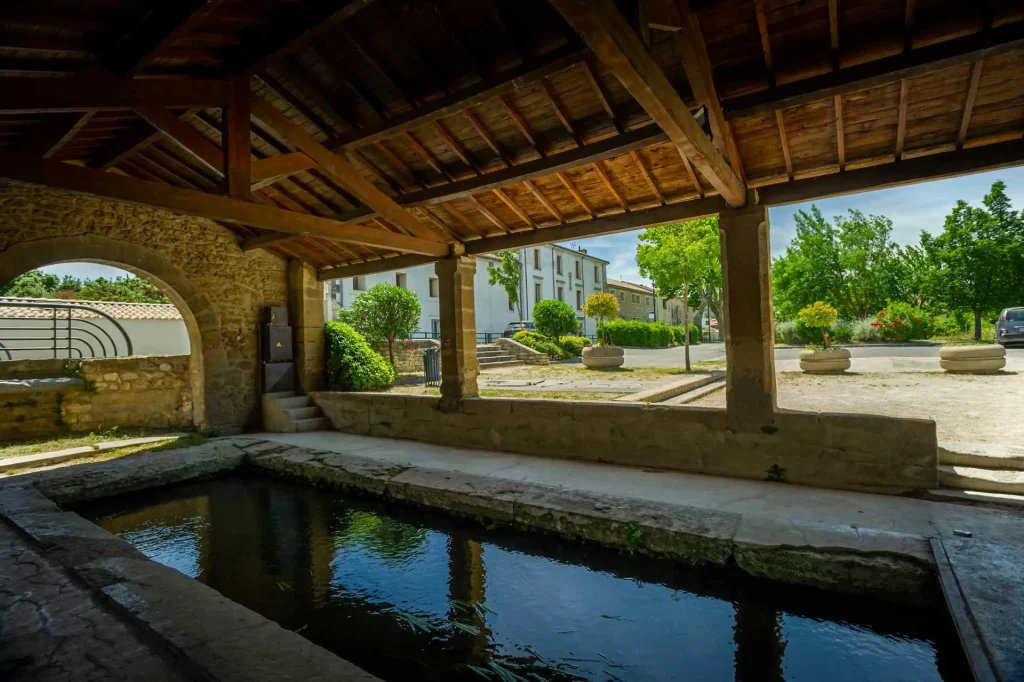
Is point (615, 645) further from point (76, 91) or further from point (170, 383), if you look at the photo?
point (170, 383)

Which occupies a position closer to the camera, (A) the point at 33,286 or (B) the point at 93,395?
(B) the point at 93,395

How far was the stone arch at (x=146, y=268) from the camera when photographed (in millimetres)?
5645

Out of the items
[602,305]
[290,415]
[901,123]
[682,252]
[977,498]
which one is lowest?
[977,498]

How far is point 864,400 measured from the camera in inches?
288

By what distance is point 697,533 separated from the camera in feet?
10.1

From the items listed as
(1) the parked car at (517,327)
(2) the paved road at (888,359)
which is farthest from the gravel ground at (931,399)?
(1) the parked car at (517,327)

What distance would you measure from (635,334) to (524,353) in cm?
834

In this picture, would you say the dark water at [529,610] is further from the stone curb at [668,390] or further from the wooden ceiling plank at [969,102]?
the stone curb at [668,390]

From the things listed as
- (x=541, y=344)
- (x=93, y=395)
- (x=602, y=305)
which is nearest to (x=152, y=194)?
(x=93, y=395)

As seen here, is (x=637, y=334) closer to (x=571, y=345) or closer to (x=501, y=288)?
(x=571, y=345)

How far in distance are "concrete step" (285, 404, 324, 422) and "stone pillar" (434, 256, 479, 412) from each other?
2.63 m

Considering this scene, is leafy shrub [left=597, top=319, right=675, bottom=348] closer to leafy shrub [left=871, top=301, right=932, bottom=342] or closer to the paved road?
the paved road

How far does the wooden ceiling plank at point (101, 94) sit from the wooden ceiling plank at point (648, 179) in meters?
3.58

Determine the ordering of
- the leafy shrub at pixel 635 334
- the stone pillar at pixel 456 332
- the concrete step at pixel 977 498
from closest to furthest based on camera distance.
Result: the concrete step at pixel 977 498 < the stone pillar at pixel 456 332 < the leafy shrub at pixel 635 334
